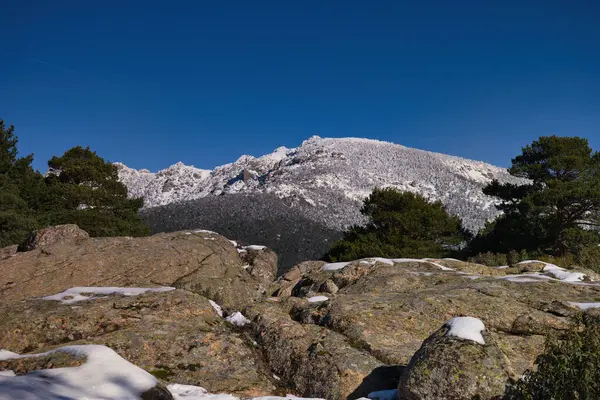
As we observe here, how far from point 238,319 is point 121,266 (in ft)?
20.4

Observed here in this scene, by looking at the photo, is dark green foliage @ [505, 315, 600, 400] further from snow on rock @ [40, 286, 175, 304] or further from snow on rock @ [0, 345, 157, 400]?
snow on rock @ [40, 286, 175, 304]

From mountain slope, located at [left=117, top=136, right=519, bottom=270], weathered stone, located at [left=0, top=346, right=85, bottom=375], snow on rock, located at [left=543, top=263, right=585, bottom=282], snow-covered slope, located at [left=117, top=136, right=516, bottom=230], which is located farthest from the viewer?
snow-covered slope, located at [left=117, top=136, right=516, bottom=230]

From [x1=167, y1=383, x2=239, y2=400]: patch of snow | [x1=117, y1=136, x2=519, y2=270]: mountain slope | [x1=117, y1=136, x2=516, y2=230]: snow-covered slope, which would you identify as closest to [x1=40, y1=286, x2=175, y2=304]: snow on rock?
[x1=167, y1=383, x2=239, y2=400]: patch of snow

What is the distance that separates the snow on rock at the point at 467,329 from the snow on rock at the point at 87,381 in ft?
14.1

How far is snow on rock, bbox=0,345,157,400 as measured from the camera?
3999 millimetres

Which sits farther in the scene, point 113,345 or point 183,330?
point 183,330

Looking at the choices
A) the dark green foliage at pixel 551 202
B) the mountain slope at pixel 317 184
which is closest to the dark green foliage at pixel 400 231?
the dark green foliage at pixel 551 202

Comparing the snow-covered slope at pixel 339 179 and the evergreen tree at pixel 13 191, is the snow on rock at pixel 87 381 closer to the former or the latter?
the evergreen tree at pixel 13 191

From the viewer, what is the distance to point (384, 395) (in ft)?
18.7

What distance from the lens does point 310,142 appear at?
19262 cm

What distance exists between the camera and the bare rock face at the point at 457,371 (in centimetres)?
491

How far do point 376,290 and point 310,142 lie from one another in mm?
184714

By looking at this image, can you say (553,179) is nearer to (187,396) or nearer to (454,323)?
(454,323)

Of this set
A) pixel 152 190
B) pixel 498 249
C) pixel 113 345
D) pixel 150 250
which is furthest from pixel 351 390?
pixel 152 190
